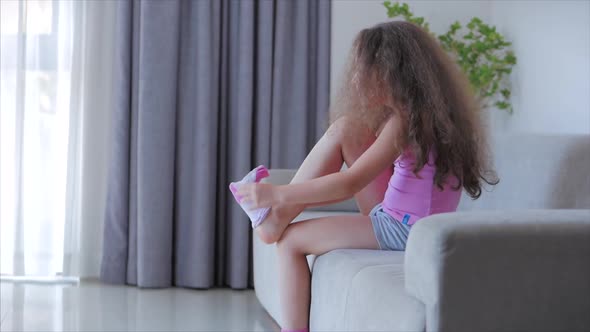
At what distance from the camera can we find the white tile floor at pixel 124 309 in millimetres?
2801

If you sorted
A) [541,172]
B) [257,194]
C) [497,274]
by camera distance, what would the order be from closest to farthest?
[497,274], [257,194], [541,172]

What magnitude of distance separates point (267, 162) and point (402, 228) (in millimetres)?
1721

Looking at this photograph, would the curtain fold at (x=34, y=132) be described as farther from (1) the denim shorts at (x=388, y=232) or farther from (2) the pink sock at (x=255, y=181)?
(1) the denim shorts at (x=388, y=232)

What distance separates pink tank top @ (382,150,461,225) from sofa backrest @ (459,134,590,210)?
45 centimetres

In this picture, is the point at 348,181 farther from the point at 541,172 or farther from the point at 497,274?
the point at 541,172

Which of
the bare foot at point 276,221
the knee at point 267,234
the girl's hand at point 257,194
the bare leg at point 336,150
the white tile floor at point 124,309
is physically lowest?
the white tile floor at point 124,309

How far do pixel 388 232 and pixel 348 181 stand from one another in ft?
0.82

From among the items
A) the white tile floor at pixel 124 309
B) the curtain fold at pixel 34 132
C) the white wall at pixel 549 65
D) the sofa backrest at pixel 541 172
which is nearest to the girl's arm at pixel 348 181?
the sofa backrest at pixel 541 172

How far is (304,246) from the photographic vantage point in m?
1.99

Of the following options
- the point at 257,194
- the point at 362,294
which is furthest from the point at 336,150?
the point at 362,294

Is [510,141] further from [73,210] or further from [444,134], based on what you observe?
[73,210]

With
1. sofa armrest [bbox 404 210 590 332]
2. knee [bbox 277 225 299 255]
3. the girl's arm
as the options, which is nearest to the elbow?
the girl's arm

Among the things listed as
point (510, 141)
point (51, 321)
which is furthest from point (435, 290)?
point (51, 321)

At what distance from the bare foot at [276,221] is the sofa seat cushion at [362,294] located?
4.9 inches
